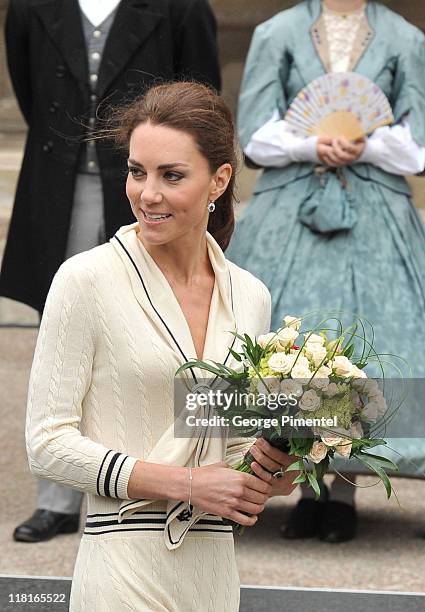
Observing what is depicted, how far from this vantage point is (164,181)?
7.02 ft

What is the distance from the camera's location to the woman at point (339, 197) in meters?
4.35

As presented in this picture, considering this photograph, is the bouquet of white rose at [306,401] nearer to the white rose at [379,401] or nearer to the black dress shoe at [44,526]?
the white rose at [379,401]

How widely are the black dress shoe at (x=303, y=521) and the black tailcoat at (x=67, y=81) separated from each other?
1015 millimetres

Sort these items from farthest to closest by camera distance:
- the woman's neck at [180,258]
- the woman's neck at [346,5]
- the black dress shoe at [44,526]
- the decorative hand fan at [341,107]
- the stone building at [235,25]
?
1. the stone building at [235,25]
2. the woman's neck at [346,5]
3. the decorative hand fan at [341,107]
4. the black dress shoe at [44,526]
5. the woman's neck at [180,258]

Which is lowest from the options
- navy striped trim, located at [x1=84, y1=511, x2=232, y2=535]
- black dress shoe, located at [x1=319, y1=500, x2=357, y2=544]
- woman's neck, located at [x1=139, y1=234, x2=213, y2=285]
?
black dress shoe, located at [x1=319, y1=500, x2=357, y2=544]

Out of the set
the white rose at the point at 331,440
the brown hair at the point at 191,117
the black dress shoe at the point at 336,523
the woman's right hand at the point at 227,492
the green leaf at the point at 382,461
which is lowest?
the black dress shoe at the point at 336,523

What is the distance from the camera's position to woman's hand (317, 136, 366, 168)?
14.2 feet

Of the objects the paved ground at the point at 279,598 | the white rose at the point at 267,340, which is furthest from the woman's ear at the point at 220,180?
the paved ground at the point at 279,598

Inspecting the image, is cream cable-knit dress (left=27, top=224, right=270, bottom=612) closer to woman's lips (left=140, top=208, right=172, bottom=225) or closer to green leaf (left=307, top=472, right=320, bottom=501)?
woman's lips (left=140, top=208, right=172, bottom=225)

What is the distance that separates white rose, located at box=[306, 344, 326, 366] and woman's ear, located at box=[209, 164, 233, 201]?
321 mm

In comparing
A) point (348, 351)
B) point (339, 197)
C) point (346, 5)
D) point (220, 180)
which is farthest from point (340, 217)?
point (348, 351)

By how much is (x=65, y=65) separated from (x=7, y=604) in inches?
61.2

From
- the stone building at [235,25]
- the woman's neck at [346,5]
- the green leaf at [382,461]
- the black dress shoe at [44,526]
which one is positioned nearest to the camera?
the green leaf at [382,461]

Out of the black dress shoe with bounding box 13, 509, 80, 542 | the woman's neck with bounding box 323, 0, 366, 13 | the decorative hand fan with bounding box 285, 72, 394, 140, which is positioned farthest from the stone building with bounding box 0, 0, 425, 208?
the black dress shoe with bounding box 13, 509, 80, 542
